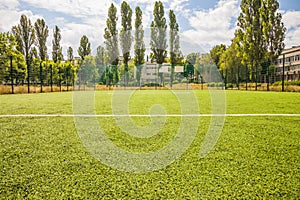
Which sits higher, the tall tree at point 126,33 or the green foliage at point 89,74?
the tall tree at point 126,33

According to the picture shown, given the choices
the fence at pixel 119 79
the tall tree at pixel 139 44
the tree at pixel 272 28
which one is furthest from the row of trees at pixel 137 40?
the tree at pixel 272 28


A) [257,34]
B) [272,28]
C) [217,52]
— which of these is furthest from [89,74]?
[217,52]

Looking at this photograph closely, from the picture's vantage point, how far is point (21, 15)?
26359mm

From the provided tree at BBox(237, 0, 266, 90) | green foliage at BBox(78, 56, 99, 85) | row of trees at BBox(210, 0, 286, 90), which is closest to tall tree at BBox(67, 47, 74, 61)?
green foliage at BBox(78, 56, 99, 85)

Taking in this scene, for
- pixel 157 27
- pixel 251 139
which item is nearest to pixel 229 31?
pixel 157 27

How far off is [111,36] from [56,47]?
383 inches

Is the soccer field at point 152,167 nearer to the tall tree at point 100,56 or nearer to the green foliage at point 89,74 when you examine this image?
the green foliage at point 89,74

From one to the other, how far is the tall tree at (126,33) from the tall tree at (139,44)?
0.83 metres

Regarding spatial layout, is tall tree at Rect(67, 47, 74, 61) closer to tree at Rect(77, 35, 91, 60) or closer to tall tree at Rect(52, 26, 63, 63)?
tree at Rect(77, 35, 91, 60)

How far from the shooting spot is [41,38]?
2814 cm

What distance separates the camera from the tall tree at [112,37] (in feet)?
84.3

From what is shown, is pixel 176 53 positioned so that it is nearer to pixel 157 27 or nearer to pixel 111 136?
pixel 157 27

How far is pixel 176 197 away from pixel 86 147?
0.92 m

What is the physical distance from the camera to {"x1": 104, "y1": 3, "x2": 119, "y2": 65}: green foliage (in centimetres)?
2577
